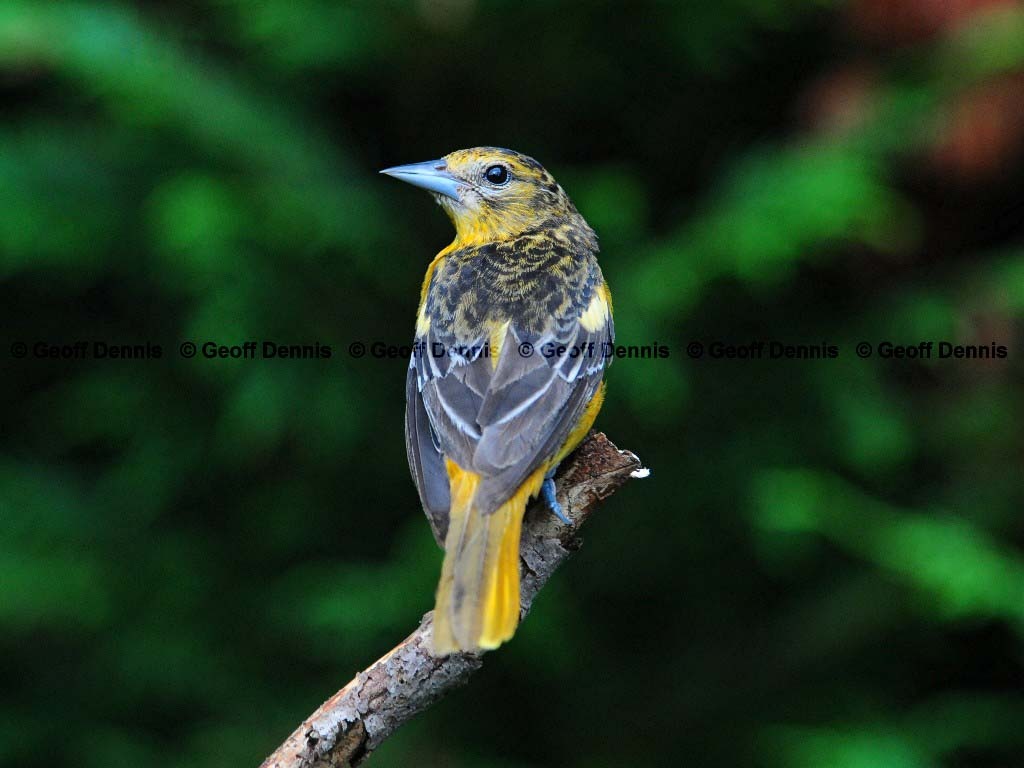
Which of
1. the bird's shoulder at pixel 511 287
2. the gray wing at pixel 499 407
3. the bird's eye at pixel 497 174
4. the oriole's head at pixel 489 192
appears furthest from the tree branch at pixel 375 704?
the bird's eye at pixel 497 174

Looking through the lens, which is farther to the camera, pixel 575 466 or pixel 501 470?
pixel 575 466

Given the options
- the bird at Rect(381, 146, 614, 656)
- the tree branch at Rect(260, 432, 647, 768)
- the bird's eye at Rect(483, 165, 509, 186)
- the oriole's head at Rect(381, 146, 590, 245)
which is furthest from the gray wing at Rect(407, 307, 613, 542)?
the bird's eye at Rect(483, 165, 509, 186)

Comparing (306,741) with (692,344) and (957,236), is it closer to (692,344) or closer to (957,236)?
(692,344)

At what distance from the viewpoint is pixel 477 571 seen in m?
3.17

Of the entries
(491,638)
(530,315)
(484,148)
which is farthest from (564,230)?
(491,638)

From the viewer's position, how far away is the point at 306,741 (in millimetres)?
2920

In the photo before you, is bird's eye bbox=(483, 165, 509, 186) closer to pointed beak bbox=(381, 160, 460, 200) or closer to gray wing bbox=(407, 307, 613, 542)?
pointed beak bbox=(381, 160, 460, 200)

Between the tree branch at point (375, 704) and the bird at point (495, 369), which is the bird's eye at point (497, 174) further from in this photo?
the tree branch at point (375, 704)

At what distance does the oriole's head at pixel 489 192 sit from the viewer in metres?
4.73

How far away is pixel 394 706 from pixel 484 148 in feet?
8.45

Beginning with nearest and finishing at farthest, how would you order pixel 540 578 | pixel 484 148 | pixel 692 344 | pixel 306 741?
pixel 306 741 → pixel 540 578 → pixel 484 148 → pixel 692 344

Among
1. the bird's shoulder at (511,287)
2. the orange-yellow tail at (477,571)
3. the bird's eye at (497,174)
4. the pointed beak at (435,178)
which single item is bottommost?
the orange-yellow tail at (477,571)

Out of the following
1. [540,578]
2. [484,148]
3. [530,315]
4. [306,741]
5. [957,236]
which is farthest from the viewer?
[957,236]

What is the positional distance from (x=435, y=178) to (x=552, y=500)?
172 centimetres
